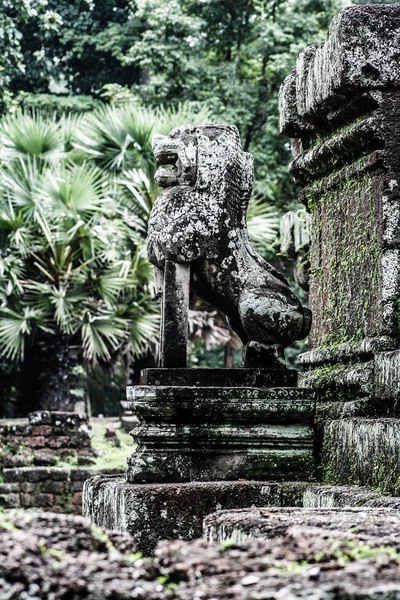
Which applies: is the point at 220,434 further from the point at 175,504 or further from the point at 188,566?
the point at 188,566

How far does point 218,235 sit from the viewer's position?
5375 mm

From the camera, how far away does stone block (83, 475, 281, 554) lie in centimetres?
460

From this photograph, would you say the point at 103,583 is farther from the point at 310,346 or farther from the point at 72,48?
the point at 72,48

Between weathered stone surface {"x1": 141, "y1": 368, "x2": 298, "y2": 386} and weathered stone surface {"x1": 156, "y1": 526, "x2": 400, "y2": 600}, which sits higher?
weathered stone surface {"x1": 141, "y1": 368, "x2": 298, "y2": 386}

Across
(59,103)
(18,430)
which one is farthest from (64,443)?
(59,103)

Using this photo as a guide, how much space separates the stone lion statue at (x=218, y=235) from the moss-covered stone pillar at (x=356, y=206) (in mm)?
303

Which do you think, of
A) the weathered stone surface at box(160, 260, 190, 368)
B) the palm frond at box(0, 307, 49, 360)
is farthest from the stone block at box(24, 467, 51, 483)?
the weathered stone surface at box(160, 260, 190, 368)

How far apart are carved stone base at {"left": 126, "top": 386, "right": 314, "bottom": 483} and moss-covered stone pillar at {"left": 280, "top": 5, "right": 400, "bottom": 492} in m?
0.19

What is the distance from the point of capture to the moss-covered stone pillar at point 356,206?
16.3ft

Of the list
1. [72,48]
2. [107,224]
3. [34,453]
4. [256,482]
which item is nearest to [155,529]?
[256,482]

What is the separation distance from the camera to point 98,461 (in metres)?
15.1

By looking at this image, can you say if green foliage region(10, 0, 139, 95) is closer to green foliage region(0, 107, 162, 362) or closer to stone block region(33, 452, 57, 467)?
green foliage region(0, 107, 162, 362)

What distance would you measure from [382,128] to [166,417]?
5.30ft

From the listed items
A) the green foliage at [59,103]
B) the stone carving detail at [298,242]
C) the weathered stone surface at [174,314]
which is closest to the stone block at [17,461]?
the stone carving detail at [298,242]
